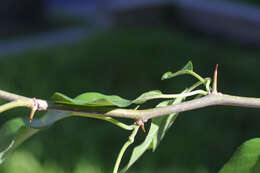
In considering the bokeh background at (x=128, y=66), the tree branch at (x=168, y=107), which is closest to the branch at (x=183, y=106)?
the tree branch at (x=168, y=107)

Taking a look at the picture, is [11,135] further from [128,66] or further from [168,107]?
[128,66]

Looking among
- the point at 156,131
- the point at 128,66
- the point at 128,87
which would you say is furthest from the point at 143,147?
the point at 128,66

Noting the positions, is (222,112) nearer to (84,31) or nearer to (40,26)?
(84,31)

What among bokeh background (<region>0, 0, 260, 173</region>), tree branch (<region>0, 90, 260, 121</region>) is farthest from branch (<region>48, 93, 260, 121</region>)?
bokeh background (<region>0, 0, 260, 173</region>)

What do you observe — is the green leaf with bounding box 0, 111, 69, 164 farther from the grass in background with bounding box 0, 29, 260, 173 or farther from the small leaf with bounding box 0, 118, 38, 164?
the grass in background with bounding box 0, 29, 260, 173

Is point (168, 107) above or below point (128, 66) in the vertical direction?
above

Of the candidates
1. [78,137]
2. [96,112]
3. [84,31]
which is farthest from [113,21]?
[96,112]
